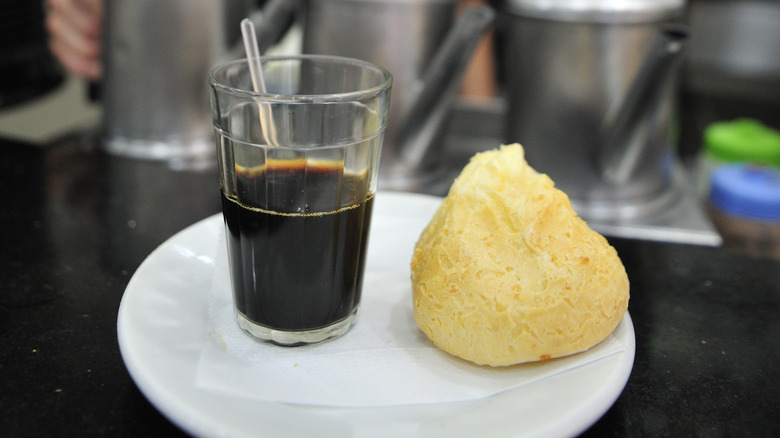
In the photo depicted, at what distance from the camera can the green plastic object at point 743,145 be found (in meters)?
1.35

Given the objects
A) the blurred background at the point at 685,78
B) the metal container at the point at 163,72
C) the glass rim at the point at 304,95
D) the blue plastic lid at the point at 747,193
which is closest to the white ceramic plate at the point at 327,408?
the glass rim at the point at 304,95

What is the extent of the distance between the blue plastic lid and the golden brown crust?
686 mm

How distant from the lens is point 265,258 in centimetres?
60

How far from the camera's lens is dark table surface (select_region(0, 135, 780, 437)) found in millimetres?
545

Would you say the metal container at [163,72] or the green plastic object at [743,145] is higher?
the metal container at [163,72]

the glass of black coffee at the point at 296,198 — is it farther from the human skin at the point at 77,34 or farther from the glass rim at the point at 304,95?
the human skin at the point at 77,34

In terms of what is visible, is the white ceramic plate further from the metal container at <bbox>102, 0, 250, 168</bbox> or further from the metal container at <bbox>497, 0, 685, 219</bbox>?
the metal container at <bbox>102, 0, 250, 168</bbox>

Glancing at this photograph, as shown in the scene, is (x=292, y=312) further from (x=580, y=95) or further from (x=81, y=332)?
(x=580, y=95)

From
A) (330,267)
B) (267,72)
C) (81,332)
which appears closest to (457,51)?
(267,72)

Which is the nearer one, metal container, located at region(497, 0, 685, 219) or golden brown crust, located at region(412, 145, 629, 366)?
golden brown crust, located at region(412, 145, 629, 366)

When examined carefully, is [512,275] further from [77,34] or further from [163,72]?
[77,34]

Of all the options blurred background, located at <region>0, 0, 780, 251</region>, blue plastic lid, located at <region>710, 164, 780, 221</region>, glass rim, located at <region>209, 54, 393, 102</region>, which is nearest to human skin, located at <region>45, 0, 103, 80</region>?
blurred background, located at <region>0, 0, 780, 251</region>

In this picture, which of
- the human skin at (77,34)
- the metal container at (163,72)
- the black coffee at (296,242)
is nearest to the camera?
the black coffee at (296,242)

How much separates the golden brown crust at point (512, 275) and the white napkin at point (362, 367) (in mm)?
16
